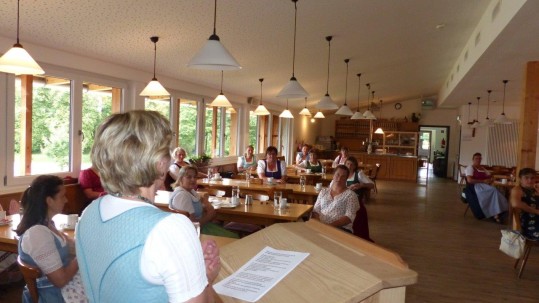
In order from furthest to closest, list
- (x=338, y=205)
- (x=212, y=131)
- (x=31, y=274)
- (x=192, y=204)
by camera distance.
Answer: (x=212, y=131)
(x=338, y=205)
(x=192, y=204)
(x=31, y=274)

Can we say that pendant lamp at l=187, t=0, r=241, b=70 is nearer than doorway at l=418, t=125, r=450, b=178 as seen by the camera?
Yes

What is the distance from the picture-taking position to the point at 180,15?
164 inches

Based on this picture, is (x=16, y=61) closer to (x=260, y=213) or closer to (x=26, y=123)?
(x=26, y=123)

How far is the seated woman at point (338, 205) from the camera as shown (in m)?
4.01

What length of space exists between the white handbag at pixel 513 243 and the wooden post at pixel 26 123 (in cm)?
571

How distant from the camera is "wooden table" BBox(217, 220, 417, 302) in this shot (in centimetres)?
125

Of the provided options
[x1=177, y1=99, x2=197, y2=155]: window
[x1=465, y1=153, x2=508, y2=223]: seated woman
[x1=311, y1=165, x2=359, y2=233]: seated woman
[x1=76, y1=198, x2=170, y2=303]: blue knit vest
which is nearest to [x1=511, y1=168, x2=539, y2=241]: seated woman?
[x1=311, y1=165, x2=359, y2=233]: seated woman

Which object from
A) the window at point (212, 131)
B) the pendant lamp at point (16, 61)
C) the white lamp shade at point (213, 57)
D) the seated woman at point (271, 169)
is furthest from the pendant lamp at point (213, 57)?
the window at point (212, 131)

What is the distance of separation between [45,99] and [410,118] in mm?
14888

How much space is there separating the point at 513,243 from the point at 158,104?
229 inches

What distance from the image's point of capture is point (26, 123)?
4684mm

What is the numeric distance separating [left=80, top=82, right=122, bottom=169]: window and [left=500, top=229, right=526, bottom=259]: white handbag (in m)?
5.23

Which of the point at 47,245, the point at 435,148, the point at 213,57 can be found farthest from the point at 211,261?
the point at 435,148

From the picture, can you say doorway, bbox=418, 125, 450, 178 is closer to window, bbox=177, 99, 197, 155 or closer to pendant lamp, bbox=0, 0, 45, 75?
window, bbox=177, 99, 197, 155
